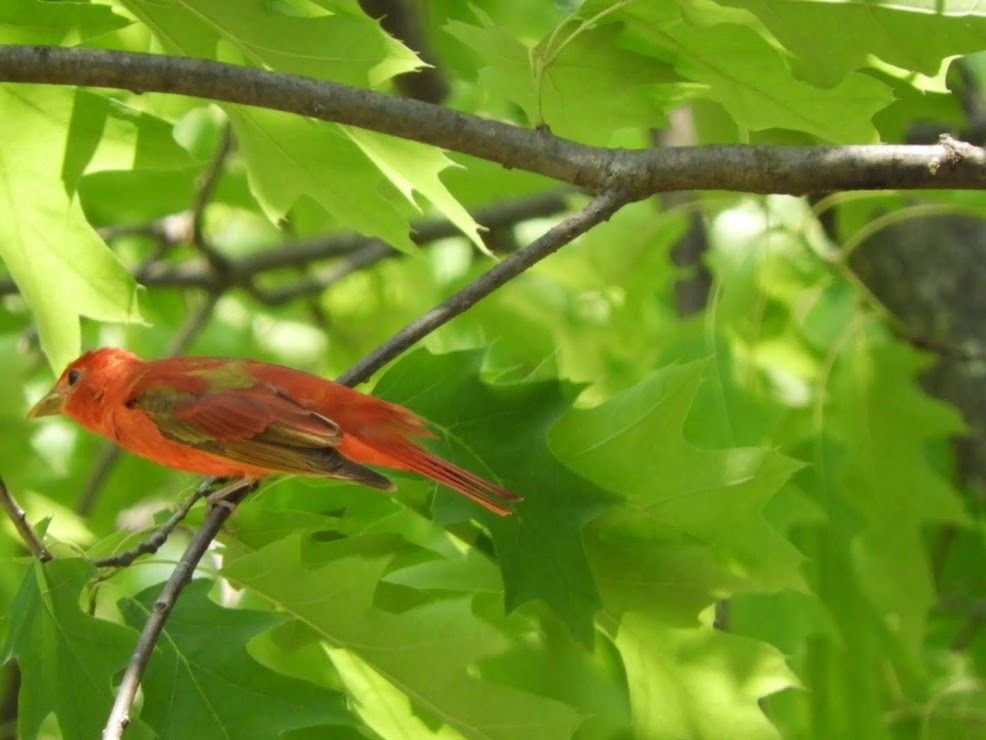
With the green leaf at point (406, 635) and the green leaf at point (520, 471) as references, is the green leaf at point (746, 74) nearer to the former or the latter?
the green leaf at point (520, 471)

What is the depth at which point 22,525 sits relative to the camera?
203 cm

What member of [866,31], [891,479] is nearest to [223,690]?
[866,31]

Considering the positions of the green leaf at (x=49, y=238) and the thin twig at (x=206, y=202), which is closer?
the green leaf at (x=49, y=238)

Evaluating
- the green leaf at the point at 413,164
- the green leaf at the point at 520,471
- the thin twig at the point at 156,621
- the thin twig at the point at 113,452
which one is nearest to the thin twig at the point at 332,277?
the thin twig at the point at 113,452

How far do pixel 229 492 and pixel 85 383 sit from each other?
627 millimetres

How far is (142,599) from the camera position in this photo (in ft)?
7.64

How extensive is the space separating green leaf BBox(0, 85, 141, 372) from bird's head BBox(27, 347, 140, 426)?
12cm

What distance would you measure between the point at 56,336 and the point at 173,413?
30cm

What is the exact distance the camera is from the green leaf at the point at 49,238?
8.50 feet

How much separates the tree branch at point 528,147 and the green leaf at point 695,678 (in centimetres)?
81

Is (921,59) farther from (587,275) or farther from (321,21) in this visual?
(587,275)

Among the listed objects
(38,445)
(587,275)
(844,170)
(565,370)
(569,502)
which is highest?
(844,170)

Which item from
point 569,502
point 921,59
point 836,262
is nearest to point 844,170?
point 921,59

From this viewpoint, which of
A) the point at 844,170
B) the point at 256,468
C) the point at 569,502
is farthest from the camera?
the point at 256,468
